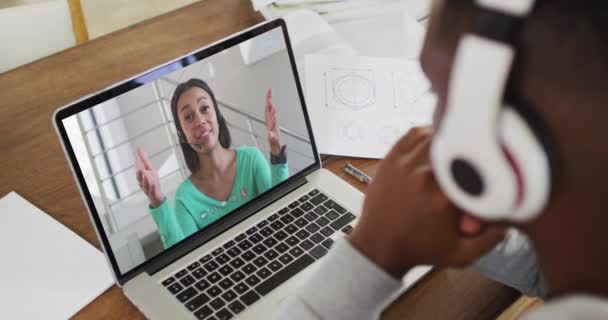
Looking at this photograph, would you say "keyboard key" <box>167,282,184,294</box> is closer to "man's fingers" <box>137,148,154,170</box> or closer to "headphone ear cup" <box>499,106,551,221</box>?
"man's fingers" <box>137,148,154,170</box>

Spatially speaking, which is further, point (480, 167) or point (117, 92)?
point (117, 92)

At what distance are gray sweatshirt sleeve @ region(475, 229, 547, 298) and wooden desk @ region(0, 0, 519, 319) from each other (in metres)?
0.03

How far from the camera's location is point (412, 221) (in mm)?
525

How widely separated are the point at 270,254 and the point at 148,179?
18 cm

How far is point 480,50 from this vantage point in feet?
1.15

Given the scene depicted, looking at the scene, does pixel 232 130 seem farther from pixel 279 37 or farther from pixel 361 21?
pixel 361 21

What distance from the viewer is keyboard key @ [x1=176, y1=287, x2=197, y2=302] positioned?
2.50 ft

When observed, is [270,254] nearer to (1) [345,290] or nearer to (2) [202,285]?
(2) [202,285]

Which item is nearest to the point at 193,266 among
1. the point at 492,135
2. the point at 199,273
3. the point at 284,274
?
the point at 199,273

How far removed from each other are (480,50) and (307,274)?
1.58 ft

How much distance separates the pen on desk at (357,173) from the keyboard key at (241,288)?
0.24 metres

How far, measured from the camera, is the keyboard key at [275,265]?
0.79m

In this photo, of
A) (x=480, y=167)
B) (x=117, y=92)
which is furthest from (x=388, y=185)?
(x=117, y=92)

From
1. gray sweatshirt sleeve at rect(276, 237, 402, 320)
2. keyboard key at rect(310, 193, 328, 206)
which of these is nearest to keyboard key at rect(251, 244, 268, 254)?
keyboard key at rect(310, 193, 328, 206)
